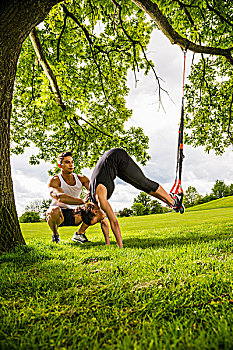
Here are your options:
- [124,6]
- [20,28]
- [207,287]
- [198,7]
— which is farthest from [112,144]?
[207,287]

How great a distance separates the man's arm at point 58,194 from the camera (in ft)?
17.3

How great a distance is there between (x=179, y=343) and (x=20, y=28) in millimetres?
4611

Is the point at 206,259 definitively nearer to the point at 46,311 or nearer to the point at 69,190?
the point at 46,311

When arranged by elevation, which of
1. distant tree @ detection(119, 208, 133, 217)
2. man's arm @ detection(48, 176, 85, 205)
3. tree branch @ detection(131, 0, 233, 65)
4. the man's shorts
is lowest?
distant tree @ detection(119, 208, 133, 217)

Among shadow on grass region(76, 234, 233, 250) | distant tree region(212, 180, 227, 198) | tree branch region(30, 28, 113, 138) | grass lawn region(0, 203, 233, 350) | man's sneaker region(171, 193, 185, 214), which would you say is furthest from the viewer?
distant tree region(212, 180, 227, 198)

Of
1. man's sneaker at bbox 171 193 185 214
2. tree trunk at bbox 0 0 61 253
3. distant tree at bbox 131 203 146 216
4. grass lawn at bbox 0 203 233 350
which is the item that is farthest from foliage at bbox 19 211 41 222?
grass lawn at bbox 0 203 233 350

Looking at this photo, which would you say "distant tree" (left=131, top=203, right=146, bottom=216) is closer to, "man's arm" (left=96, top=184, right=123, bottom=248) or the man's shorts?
the man's shorts

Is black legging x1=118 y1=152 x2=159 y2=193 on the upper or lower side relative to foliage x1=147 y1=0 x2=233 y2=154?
lower

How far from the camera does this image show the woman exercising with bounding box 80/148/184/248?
4410 millimetres

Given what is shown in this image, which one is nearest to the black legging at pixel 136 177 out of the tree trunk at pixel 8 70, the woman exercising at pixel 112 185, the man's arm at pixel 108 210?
the woman exercising at pixel 112 185

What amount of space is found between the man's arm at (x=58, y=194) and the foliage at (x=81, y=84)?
268cm

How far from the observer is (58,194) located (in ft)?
17.7

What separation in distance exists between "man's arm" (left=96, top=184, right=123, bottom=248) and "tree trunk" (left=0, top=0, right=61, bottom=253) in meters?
1.57

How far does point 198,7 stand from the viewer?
249 inches
